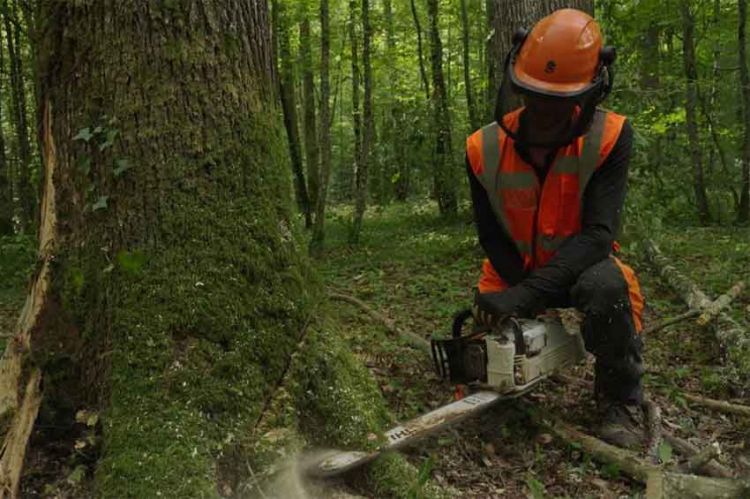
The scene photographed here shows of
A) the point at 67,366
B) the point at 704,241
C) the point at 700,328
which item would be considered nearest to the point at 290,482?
the point at 67,366

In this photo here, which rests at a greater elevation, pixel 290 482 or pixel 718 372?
pixel 290 482

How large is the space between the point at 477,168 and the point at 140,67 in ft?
5.20

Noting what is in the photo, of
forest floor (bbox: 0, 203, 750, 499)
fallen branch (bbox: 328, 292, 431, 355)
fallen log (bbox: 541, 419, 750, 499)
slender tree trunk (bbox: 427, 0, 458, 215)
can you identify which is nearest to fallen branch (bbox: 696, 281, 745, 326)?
forest floor (bbox: 0, 203, 750, 499)

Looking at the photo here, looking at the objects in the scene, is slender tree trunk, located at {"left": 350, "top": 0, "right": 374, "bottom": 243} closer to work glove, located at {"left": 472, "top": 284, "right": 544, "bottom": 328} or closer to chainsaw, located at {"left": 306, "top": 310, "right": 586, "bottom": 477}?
chainsaw, located at {"left": 306, "top": 310, "right": 586, "bottom": 477}

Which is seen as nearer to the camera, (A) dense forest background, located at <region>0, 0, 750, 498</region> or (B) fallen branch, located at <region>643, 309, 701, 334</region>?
(A) dense forest background, located at <region>0, 0, 750, 498</region>

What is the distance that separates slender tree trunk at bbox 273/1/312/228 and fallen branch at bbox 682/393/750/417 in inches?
306

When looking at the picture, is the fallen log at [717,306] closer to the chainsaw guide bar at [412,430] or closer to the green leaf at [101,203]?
the chainsaw guide bar at [412,430]

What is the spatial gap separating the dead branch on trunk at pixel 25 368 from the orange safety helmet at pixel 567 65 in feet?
6.38

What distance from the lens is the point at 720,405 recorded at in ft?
10.6

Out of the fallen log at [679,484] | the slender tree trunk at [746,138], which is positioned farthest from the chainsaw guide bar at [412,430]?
the slender tree trunk at [746,138]

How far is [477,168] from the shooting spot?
328 centimetres

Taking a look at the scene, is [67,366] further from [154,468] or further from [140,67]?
[140,67]

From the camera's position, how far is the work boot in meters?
3.04

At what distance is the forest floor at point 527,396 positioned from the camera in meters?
2.77
